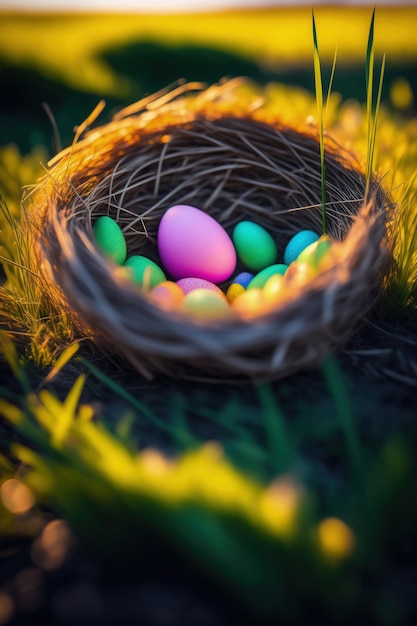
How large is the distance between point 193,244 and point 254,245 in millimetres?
170

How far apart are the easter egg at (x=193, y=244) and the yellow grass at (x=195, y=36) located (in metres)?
2.05

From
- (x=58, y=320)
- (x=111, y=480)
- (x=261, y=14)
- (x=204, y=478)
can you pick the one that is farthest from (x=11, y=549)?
(x=261, y=14)

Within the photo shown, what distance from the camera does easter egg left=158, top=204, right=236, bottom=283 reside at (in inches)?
53.1

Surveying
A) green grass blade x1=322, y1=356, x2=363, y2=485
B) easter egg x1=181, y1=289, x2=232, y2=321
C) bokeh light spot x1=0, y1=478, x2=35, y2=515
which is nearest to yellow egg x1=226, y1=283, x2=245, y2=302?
easter egg x1=181, y1=289, x2=232, y2=321

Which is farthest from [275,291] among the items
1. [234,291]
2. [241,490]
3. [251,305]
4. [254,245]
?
[241,490]

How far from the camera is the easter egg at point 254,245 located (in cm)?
141

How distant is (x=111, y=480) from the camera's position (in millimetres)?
685

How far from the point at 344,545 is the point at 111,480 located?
29 centimetres

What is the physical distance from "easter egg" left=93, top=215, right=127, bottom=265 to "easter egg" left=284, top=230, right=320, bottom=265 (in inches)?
16.8

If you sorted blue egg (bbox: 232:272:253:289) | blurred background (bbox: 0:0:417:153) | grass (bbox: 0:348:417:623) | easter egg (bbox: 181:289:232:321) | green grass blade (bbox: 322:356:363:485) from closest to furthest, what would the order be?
grass (bbox: 0:348:417:623) → green grass blade (bbox: 322:356:363:485) → easter egg (bbox: 181:289:232:321) → blue egg (bbox: 232:272:253:289) → blurred background (bbox: 0:0:417:153)

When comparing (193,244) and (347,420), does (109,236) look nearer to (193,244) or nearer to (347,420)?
(193,244)

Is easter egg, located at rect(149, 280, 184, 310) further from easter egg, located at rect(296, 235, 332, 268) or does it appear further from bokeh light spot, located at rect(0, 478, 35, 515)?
bokeh light spot, located at rect(0, 478, 35, 515)

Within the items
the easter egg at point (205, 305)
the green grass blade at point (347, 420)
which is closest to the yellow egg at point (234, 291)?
the easter egg at point (205, 305)

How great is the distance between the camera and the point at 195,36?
13.8ft
